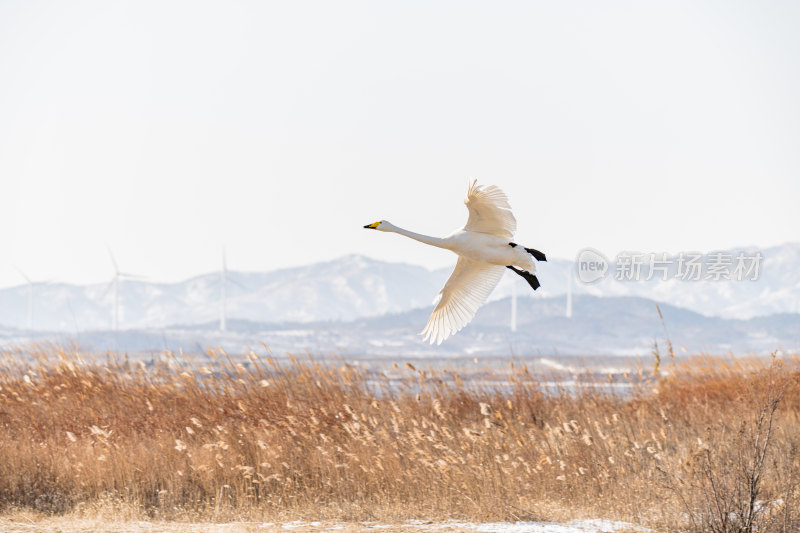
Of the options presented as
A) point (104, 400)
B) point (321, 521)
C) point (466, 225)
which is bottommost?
point (321, 521)

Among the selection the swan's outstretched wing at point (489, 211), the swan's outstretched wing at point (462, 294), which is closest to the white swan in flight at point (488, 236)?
the swan's outstretched wing at point (489, 211)

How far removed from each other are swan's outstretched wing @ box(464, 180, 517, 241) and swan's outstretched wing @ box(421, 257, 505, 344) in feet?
4.26

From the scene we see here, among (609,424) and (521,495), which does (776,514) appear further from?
(609,424)

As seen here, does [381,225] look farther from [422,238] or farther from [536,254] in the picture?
[536,254]

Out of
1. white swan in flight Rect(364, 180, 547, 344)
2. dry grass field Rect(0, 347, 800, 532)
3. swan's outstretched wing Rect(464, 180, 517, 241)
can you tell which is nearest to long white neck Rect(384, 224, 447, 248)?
white swan in flight Rect(364, 180, 547, 344)

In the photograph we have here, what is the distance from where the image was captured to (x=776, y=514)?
1031 cm

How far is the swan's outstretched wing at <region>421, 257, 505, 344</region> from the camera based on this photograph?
11.5 metres

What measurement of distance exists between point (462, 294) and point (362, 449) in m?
2.38

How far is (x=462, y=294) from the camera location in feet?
38.2

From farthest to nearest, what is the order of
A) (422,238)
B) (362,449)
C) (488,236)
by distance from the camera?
(362,449), (488,236), (422,238)

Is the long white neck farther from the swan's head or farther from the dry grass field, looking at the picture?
the dry grass field

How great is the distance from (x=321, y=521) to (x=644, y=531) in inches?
135

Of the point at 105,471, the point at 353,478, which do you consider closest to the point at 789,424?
the point at 353,478

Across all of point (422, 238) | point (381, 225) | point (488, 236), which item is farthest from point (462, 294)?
point (381, 225)
